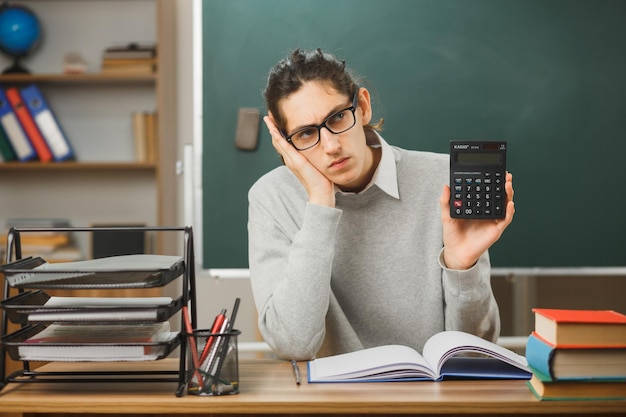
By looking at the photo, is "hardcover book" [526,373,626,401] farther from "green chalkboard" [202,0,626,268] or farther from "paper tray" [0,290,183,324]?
"green chalkboard" [202,0,626,268]

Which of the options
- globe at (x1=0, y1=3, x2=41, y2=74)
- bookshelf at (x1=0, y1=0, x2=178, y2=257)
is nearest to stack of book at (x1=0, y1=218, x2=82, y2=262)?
bookshelf at (x1=0, y1=0, x2=178, y2=257)

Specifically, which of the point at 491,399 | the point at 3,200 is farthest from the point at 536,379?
the point at 3,200

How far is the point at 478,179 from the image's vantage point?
3.96 feet

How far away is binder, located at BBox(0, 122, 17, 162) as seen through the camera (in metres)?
3.15

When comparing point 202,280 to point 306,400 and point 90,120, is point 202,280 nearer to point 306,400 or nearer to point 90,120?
point 90,120

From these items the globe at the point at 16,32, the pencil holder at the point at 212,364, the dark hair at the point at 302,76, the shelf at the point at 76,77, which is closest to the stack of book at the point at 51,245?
the shelf at the point at 76,77

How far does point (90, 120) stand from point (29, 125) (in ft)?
0.93

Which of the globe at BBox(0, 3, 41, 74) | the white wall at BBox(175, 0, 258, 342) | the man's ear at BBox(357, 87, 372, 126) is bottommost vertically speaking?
the white wall at BBox(175, 0, 258, 342)

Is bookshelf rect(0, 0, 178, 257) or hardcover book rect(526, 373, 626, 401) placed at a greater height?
bookshelf rect(0, 0, 178, 257)

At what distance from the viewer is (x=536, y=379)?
97 centimetres

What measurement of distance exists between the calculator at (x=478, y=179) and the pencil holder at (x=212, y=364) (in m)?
0.47

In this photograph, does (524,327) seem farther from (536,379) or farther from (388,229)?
(536,379)

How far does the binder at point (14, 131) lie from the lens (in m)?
3.12

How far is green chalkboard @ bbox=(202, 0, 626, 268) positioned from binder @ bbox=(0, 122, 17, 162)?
1084mm
